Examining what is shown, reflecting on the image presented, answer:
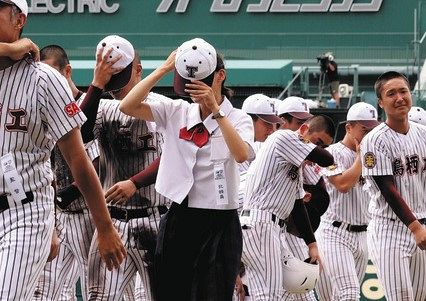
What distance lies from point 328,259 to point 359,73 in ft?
41.0

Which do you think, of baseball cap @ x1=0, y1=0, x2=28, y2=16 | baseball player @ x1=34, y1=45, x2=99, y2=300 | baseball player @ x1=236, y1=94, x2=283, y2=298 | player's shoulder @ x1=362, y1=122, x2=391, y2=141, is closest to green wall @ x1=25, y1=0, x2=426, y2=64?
baseball player @ x1=236, y1=94, x2=283, y2=298

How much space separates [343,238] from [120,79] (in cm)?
433

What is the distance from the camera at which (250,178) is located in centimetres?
1132

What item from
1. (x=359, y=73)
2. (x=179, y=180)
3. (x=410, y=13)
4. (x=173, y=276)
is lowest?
(x=173, y=276)

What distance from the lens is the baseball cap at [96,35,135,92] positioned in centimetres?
928

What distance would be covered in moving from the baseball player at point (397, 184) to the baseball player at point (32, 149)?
395 cm

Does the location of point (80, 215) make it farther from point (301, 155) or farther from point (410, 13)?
point (410, 13)

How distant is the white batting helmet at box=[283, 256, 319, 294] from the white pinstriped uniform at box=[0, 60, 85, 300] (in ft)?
14.9

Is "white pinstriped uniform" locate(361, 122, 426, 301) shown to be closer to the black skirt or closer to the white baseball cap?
the black skirt

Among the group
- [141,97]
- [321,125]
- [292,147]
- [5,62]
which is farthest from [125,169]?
[321,125]

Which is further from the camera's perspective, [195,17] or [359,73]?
[195,17]

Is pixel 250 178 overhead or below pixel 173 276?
overhead

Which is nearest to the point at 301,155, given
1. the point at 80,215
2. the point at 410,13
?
the point at 80,215

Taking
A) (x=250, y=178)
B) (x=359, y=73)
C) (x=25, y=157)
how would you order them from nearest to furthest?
(x=25, y=157) < (x=250, y=178) < (x=359, y=73)
